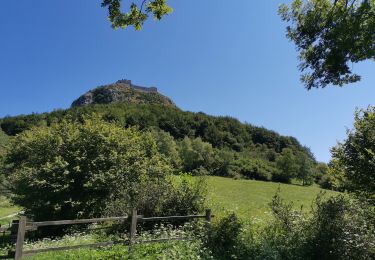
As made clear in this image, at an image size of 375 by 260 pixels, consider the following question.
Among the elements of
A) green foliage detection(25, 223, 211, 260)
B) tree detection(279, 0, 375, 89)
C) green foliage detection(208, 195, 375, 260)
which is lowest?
green foliage detection(25, 223, 211, 260)

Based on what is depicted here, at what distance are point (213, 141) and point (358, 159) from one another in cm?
9674

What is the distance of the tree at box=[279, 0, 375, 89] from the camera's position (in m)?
11.3

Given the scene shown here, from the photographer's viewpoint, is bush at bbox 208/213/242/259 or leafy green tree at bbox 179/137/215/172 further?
leafy green tree at bbox 179/137/215/172

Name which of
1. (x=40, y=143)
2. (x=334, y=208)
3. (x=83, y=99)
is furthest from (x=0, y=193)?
(x=83, y=99)

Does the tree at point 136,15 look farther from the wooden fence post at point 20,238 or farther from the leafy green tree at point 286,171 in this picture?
the leafy green tree at point 286,171

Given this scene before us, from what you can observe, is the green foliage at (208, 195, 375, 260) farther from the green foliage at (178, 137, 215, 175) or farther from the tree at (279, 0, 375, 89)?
the green foliage at (178, 137, 215, 175)

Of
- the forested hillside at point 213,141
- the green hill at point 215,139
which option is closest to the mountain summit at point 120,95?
the green hill at point 215,139

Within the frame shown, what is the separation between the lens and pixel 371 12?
11352 mm

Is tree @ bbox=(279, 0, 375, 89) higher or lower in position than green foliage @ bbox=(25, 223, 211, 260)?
higher

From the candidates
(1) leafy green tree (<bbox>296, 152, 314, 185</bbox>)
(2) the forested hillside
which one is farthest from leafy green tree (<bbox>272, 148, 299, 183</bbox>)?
(1) leafy green tree (<bbox>296, 152, 314, 185</bbox>)

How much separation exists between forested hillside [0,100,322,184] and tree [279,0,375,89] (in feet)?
158

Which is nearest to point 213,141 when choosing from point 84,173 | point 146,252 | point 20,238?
point 84,173

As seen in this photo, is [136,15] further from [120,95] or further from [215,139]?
[120,95]

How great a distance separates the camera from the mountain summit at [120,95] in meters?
179
